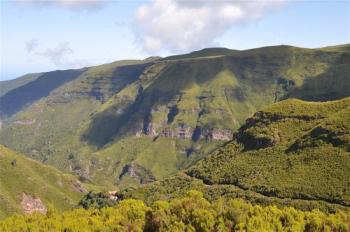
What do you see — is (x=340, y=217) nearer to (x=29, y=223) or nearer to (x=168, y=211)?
(x=168, y=211)

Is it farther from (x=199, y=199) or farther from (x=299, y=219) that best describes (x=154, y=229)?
(x=299, y=219)

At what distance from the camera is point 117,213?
5896 inches

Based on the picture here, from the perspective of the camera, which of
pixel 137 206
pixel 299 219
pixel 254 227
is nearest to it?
pixel 254 227

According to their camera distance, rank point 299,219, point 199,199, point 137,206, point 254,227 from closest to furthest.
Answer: point 254,227
point 299,219
point 199,199
point 137,206

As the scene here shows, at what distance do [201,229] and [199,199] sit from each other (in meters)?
18.0

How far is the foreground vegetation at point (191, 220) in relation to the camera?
4966 inches

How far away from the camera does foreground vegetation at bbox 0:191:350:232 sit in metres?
126

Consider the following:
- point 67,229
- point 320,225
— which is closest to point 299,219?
point 320,225

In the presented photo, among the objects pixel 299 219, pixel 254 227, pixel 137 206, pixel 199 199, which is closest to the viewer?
pixel 254 227

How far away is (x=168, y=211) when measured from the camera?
13938 centimetres

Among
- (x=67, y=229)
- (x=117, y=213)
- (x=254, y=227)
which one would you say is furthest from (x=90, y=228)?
(x=254, y=227)

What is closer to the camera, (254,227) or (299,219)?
(254,227)

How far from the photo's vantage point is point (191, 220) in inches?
5207

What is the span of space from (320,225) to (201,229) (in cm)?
3099
